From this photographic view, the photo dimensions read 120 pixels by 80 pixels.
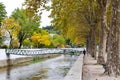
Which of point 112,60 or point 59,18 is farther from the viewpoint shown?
point 59,18

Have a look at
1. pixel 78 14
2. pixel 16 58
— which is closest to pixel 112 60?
pixel 78 14

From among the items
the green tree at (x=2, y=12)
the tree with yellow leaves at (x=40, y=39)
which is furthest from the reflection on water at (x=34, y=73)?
the tree with yellow leaves at (x=40, y=39)

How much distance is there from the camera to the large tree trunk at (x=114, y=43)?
17866mm

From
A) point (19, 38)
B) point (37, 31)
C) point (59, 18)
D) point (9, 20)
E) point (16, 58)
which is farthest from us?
point (37, 31)

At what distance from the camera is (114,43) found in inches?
718

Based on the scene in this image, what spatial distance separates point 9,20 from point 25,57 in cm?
1499

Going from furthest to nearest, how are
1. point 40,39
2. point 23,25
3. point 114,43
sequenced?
1. point 40,39
2. point 23,25
3. point 114,43

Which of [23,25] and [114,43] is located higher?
[23,25]

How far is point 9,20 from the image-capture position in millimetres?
71062

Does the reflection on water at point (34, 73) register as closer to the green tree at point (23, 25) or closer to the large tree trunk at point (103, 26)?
the large tree trunk at point (103, 26)

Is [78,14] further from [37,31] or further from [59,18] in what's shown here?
[37,31]

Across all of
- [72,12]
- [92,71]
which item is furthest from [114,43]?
[72,12]

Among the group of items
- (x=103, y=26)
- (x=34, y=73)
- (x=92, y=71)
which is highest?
(x=103, y=26)

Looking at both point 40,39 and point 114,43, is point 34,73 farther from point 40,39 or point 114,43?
point 40,39
